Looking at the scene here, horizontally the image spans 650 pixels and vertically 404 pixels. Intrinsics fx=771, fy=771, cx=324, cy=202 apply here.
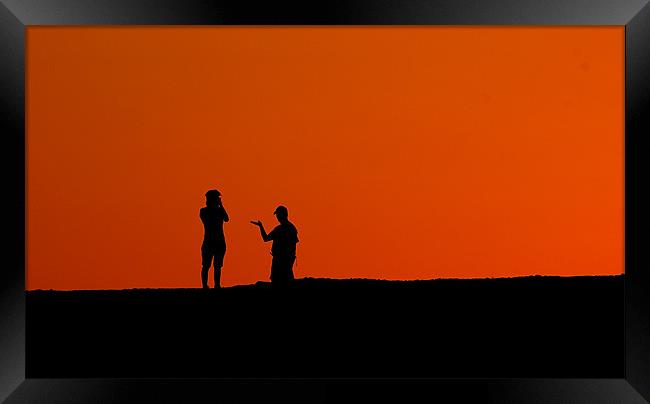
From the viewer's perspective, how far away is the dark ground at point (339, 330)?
5398 millimetres

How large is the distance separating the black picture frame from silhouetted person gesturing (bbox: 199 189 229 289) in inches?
105

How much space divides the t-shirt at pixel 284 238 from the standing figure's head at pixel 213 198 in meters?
0.63

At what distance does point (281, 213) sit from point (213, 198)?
2.53ft

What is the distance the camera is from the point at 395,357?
552cm

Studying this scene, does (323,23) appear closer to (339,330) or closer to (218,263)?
(339,330)

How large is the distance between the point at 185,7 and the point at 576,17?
2.06 m

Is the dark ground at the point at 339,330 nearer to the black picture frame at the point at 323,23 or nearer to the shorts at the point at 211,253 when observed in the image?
the shorts at the point at 211,253

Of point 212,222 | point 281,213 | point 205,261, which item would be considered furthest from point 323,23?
point 205,261

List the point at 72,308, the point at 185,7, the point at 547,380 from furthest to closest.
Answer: the point at 72,308
the point at 547,380
the point at 185,7

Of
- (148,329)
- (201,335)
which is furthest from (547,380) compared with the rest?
(148,329)

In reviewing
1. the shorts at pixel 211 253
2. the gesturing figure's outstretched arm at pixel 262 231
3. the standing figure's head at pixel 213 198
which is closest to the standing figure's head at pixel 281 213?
the gesturing figure's outstretched arm at pixel 262 231

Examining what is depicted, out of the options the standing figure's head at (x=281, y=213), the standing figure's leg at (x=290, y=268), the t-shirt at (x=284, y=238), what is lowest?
the standing figure's leg at (x=290, y=268)

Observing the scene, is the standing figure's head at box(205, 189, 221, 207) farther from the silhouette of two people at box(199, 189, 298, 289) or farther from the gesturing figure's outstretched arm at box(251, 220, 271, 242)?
the gesturing figure's outstretched arm at box(251, 220, 271, 242)

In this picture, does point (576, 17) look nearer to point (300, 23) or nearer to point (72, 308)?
point (300, 23)
